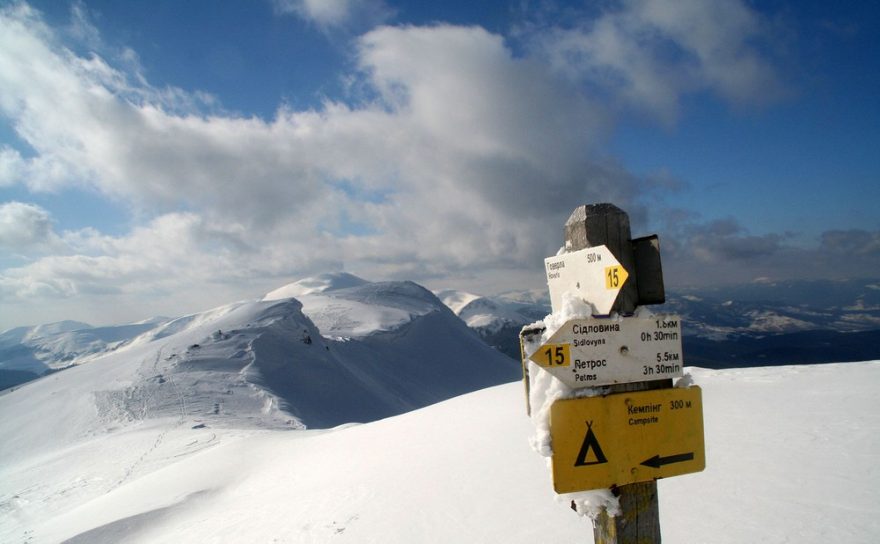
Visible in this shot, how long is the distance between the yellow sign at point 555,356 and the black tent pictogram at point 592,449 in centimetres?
30

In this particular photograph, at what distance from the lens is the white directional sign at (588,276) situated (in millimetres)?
2035

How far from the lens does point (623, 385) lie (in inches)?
81.6

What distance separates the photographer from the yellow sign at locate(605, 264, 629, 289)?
77.6 inches

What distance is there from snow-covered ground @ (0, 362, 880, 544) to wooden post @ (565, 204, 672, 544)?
106 inches

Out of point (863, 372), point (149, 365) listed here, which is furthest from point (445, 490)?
point (149, 365)

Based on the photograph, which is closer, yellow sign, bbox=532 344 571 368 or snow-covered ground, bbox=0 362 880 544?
yellow sign, bbox=532 344 571 368

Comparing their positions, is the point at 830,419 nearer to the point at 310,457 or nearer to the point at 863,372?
the point at 863,372

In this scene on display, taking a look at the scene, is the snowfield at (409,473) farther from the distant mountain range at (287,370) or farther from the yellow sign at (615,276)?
the yellow sign at (615,276)

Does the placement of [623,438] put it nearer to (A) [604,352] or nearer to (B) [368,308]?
(A) [604,352]

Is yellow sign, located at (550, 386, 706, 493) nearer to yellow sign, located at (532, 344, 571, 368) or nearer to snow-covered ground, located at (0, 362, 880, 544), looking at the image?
yellow sign, located at (532, 344, 571, 368)

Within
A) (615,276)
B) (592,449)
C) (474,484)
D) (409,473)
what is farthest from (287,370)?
(615,276)

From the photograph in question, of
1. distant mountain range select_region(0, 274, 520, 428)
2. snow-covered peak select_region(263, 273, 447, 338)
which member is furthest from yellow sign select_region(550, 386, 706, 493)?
snow-covered peak select_region(263, 273, 447, 338)

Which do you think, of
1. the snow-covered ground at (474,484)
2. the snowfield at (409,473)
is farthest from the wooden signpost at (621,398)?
the snow-covered ground at (474,484)

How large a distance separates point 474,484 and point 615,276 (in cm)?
524
